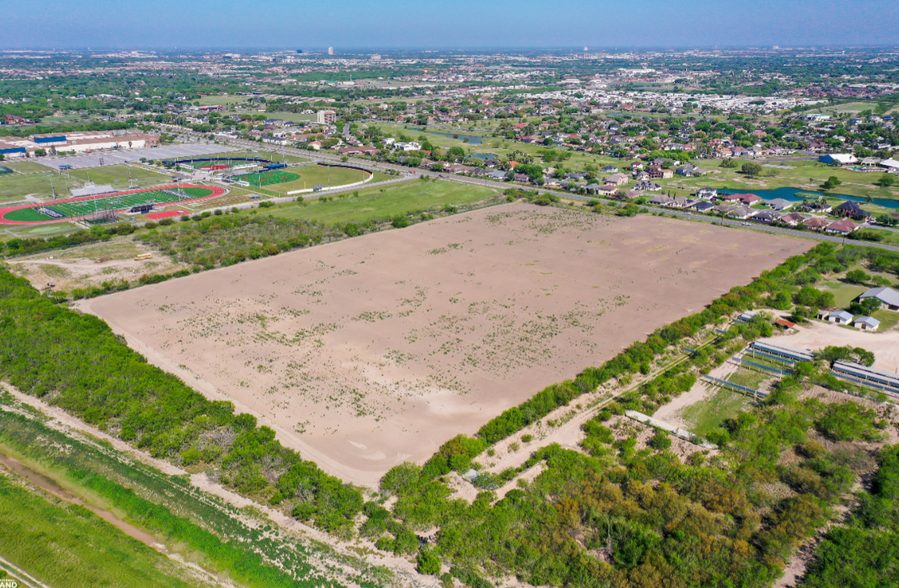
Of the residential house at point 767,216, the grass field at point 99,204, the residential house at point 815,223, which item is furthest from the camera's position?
the residential house at point 767,216

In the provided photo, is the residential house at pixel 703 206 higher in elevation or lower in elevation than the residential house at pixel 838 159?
lower

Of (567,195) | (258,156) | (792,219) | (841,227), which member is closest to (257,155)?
(258,156)

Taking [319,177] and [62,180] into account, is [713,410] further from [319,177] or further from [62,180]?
[62,180]

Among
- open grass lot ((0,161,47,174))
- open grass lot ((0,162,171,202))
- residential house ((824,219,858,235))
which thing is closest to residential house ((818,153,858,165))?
residential house ((824,219,858,235))

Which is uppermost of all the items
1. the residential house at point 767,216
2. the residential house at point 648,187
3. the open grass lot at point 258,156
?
the open grass lot at point 258,156

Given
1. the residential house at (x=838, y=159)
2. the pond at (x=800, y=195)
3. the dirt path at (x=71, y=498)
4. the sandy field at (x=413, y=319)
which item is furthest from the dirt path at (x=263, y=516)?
the residential house at (x=838, y=159)

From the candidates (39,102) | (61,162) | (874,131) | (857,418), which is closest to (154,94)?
(39,102)

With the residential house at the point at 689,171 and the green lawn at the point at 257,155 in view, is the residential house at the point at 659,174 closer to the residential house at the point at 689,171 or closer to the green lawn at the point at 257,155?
the residential house at the point at 689,171
